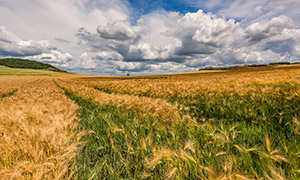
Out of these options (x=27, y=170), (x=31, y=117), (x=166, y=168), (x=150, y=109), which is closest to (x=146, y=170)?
(x=166, y=168)

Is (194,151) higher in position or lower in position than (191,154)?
higher

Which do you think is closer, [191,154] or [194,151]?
[194,151]

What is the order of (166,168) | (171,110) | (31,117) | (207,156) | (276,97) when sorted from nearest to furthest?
(166,168), (207,156), (31,117), (171,110), (276,97)

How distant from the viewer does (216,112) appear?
352 cm

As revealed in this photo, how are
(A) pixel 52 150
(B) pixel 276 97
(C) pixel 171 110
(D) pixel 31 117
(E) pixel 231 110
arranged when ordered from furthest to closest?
1. (B) pixel 276 97
2. (E) pixel 231 110
3. (C) pixel 171 110
4. (D) pixel 31 117
5. (A) pixel 52 150

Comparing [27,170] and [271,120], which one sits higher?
[27,170]

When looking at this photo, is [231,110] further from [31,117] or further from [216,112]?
[31,117]

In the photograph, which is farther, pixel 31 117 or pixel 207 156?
pixel 31 117

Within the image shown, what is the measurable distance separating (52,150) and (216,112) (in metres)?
3.36

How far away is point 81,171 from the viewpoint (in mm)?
1217

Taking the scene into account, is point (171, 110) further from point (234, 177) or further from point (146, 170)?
point (234, 177)

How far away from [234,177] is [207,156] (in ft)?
1.06

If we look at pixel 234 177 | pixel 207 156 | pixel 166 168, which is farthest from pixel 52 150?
pixel 234 177

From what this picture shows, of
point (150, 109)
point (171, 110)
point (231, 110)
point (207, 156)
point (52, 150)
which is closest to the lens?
point (207, 156)
